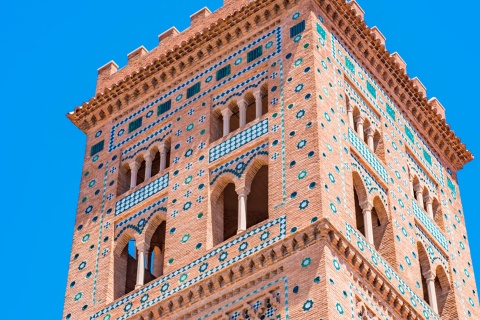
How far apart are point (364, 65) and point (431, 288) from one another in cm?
393

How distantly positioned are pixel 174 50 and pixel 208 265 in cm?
499

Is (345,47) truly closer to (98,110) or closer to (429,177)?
(429,177)

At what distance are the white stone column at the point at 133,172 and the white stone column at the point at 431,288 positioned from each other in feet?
15.3

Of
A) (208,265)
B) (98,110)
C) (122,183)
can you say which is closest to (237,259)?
(208,265)

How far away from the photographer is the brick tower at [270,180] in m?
20.8

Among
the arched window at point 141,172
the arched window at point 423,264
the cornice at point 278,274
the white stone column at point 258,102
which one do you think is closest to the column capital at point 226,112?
the white stone column at point 258,102

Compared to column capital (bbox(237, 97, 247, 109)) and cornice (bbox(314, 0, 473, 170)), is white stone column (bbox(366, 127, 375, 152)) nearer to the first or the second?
cornice (bbox(314, 0, 473, 170))

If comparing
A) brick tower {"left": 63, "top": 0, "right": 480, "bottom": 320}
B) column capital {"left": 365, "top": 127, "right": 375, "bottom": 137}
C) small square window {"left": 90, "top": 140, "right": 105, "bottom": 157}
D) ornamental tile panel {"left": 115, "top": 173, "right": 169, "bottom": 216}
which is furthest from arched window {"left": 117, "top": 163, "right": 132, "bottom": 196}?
column capital {"left": 365, "top": 127, "right": 375, "bottom": 137}

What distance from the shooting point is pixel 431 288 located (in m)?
23.0

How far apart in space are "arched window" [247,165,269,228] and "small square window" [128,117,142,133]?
2063mm

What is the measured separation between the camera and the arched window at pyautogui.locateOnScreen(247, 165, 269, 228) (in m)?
24.8

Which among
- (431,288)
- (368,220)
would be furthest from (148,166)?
(431,288)

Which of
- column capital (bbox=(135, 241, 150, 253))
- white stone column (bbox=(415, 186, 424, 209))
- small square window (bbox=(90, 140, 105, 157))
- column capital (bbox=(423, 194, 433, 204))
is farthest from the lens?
small square window (bbox=(90, 140, 105, 157))

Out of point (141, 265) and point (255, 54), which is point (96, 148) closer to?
point (255, 54)
